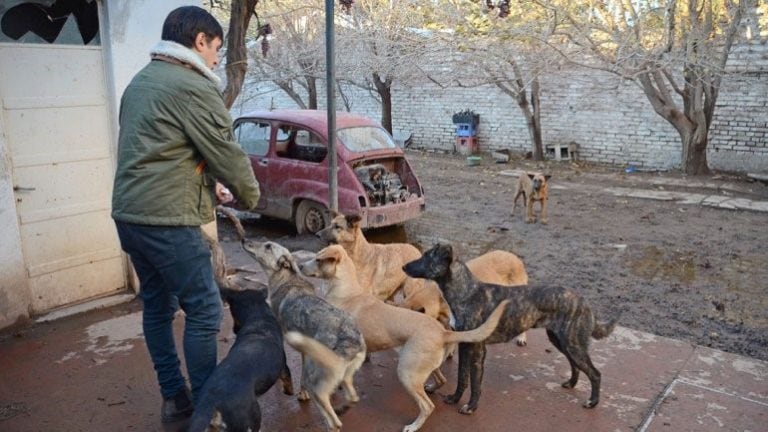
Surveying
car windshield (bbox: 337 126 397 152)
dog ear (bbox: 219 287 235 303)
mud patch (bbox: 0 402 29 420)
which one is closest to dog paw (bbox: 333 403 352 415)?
dog ear (bbox: 219 287 235 303)

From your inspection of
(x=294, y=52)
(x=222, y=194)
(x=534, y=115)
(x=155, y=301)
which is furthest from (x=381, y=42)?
(x=155, y=301)

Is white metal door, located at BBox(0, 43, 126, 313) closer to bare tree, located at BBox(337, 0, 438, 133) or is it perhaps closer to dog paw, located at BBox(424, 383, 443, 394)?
dog paw, located at BBox(424, 383, 443, 394)

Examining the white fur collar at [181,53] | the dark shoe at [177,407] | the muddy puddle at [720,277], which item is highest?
the white fur collar at [181,53]

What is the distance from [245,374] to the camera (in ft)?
9.33

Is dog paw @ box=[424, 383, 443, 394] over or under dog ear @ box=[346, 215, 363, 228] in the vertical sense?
under

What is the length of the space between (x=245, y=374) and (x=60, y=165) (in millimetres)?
3090

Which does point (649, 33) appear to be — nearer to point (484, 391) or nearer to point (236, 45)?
point (236, 45)

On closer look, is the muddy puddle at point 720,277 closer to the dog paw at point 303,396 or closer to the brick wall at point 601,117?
the dog paw at point 303,396

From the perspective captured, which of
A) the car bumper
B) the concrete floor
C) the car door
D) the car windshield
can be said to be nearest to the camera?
the concrete floor

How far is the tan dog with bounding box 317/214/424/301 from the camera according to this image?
4887mm

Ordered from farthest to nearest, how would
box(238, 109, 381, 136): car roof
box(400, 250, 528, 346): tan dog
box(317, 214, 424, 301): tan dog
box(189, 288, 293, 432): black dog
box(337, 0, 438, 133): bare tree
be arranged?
box(337, 0, 438, 133): bare tree → box(238, 109, 381, 136): car roof → box(317, 214, 424, 301): tan dog → box(400, 250, 528, 346): tan dog → box(189, 288, 293, 432): black dog

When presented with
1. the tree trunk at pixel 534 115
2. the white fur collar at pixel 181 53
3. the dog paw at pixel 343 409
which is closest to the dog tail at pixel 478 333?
the dog paw at pixel 343 409

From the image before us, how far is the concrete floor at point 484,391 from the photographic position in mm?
3484

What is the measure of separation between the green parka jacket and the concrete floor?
1.34m
